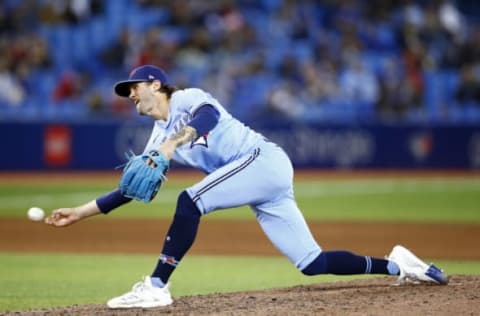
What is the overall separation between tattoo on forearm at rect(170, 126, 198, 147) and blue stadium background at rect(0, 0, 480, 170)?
569 inches

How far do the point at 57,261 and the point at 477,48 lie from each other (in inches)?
584

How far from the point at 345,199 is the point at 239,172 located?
1206 cm

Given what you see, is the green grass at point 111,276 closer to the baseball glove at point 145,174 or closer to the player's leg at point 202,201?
the player's leg at point 202,201

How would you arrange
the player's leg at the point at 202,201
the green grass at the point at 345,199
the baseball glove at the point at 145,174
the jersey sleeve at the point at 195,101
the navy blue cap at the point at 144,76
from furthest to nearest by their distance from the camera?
1. the green grass at the point at 345,199
2. the navy blue cap at the point at 144,76
3. the jersey sleeve at the point at 195,101
4. the player's leg at the point at 202,201
5. the baseball glove at the point at 145,174

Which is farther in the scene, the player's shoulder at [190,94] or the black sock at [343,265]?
the black sock at [343,265]

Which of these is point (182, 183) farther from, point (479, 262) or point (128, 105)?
point (479, 262)

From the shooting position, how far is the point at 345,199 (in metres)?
18.1

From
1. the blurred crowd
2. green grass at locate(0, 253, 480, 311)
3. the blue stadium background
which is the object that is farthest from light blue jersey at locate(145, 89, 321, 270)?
the blue stadium background

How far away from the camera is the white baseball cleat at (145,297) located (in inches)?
239

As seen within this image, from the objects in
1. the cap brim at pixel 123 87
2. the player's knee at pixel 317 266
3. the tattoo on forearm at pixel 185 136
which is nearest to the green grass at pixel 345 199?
the player's knee at pixel 317 266

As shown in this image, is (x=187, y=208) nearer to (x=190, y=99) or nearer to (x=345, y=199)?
(x=190, y=99)

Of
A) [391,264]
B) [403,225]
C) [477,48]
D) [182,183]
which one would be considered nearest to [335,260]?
[391,264]

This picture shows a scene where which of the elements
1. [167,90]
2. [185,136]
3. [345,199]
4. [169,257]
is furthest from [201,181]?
[345,199]

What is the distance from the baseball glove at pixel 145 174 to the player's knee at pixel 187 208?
0.73 feet
